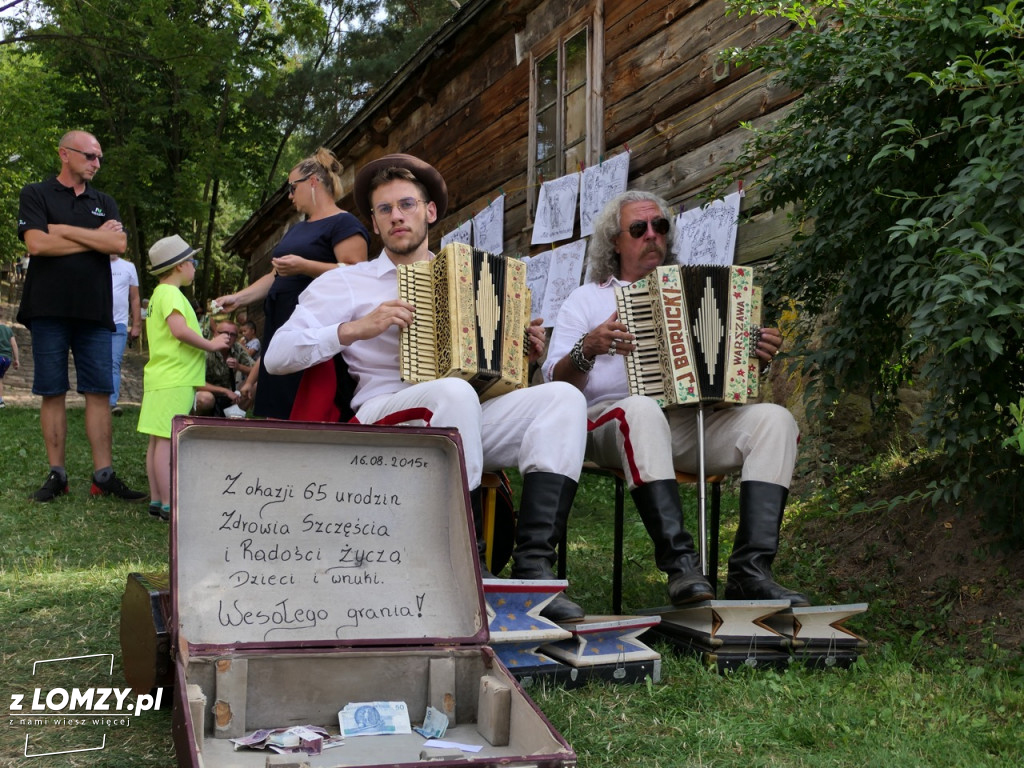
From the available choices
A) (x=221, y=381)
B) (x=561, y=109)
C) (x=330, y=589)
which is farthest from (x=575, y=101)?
(x=330, y=589)

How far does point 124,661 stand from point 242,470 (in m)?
0.74

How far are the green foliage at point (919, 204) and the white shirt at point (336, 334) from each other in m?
1.51

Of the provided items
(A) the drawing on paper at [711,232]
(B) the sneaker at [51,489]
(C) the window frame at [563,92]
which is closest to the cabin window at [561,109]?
(C) the window frame at [563,92]

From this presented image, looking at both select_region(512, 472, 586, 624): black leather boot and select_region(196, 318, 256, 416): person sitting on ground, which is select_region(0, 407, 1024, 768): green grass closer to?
select_region(512, 472, 586, 624): black leather boot

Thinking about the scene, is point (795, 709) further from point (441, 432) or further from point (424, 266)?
point (424, 266)

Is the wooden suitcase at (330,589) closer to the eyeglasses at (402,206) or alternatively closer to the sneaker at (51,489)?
the eyeglasses at (402,206)

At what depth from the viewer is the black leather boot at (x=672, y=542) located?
3062 mm

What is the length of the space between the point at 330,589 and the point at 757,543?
56.7 inches

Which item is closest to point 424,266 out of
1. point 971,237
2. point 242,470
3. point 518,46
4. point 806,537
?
point 242,470

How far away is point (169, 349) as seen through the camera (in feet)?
19.1

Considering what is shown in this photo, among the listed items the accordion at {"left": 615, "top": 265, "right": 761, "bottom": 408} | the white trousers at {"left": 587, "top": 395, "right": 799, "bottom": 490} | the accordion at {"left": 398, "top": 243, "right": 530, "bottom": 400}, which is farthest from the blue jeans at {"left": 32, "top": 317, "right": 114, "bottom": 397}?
the accordion at {"left": 615, "top": 265, "right": 761, "bottom": 408}

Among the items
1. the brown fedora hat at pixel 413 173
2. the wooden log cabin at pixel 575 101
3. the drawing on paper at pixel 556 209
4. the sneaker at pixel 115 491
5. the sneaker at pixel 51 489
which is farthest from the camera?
the drawing on paper at pixel 556 209

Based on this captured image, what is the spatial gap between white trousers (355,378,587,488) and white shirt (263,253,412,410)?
0.13 m

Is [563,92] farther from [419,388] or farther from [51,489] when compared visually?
[419,388]
